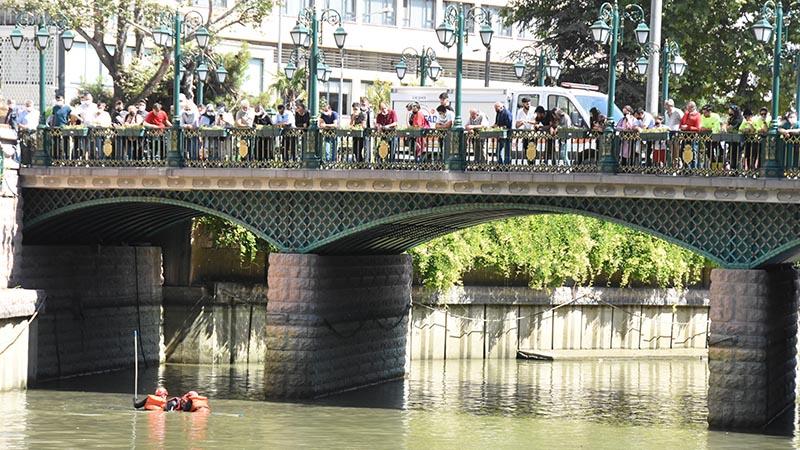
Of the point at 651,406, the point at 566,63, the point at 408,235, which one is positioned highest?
the point at 566,63

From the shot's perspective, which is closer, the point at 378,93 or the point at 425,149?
the point at 425,149

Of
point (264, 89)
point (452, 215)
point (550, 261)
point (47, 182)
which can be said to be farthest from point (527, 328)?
point (264, 89)

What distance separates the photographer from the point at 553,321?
181 ft

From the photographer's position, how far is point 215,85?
226ft

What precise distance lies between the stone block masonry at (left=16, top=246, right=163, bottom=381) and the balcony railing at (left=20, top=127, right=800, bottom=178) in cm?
329

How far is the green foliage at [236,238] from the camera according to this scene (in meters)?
50.7

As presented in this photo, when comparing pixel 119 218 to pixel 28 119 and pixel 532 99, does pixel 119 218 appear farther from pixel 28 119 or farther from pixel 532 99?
pixel 532 99

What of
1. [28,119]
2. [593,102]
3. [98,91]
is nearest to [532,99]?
[593,102]

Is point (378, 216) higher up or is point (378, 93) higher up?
point (378, 93)

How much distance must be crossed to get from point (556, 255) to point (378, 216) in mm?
14851

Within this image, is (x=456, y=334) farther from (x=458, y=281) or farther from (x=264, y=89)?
(x=264, y=89)

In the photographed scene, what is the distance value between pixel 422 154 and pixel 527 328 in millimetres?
16017

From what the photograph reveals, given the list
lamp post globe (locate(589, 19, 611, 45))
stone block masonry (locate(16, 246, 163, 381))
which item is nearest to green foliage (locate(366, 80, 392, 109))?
stone block masonry (locate(16, 246, 163, 381))

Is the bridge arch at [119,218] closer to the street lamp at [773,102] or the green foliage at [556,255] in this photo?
the green foliage at [556,255]
